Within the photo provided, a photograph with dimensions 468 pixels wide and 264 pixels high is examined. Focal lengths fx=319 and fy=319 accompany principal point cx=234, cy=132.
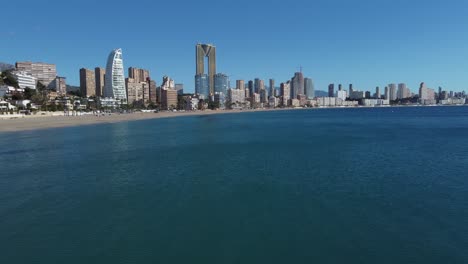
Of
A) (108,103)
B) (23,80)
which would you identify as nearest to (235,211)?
(108,103)

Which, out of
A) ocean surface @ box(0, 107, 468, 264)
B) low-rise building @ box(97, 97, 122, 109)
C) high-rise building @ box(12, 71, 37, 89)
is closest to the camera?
ocean surface @ box(0, 107, 468, 264)

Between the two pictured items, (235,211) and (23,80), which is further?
(23,80)

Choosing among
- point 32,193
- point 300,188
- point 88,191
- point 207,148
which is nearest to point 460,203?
point 300,188

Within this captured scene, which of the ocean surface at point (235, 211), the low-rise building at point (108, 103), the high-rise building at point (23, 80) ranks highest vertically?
the high-rise building at point (23, 80)

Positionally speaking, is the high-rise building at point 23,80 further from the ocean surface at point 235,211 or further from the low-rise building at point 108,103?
the ocean surface at point 235,211

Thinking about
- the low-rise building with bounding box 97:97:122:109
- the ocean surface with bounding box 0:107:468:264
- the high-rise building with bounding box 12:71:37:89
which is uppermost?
the high-rise building with bounding box 12:71:37:89

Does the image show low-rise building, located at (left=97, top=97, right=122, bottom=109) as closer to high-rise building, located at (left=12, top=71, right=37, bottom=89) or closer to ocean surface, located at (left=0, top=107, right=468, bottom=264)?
high-rise building, located at (left=12, top=71, right=37, bottom=89)

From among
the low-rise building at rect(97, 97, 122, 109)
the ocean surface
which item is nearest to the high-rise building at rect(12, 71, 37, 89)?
the low-rise building at rect(97, 97, 122, 109)

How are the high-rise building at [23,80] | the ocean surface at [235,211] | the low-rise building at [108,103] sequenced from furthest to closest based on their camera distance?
the low-rise building at [108,103], the high-rise building at [23,80], the ocean surface at [235,211]

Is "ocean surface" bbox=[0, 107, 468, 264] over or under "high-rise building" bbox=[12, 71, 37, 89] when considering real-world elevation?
under

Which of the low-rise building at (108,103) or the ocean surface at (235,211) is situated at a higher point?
the low-rise building at (108,103)

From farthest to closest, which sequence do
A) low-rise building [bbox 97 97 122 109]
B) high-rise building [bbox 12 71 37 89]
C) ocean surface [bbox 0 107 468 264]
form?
low-rise building [bbox 97 97 122 109] < high-rise building [bbox 12 71 37 89] < ocean surface [bbox 0 107 468 264]

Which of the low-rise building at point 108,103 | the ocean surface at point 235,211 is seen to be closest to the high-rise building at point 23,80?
the low-rise building at point 108,103

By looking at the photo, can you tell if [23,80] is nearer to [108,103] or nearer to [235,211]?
[108,103]
